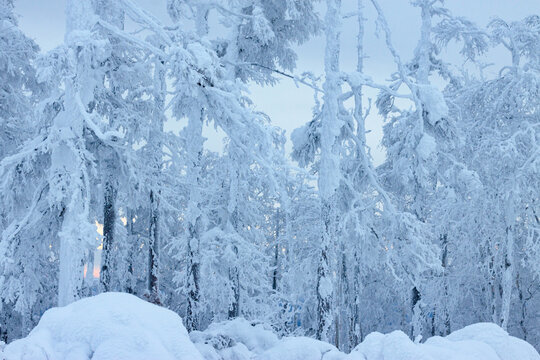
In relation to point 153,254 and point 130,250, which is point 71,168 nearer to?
point 153,254

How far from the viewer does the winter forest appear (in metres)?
9.03

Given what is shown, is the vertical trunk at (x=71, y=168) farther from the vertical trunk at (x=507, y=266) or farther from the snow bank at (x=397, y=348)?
the vertical trunk at (x=507, y=266)

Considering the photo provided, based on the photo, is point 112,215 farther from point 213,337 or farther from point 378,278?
point 378,278

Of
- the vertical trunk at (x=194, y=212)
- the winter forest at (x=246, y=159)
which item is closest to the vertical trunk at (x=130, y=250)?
the winter forest at (x=246, y=159)

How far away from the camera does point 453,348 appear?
773 cm

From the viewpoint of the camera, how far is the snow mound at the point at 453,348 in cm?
734

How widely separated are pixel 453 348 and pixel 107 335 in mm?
4817

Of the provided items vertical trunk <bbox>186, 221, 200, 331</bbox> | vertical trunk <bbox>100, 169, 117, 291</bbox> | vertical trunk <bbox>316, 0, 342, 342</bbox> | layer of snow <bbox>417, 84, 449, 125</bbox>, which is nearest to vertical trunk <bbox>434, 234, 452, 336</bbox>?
layer of snow <bbox>417, 84, 449, 125</bbox>

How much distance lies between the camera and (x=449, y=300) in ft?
67.8

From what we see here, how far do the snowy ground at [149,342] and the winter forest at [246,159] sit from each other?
339 mm

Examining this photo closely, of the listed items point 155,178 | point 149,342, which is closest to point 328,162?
point 155,178

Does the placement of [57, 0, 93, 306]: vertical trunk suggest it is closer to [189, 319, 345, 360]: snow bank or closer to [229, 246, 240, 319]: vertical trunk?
[189, 319, 345, 360]: snow bank

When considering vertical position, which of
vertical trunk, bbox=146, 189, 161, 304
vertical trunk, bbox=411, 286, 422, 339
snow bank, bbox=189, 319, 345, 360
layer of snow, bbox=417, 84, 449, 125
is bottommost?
snow bank, bbox=189, 319, 345, 360

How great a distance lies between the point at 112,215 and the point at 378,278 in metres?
21.3
